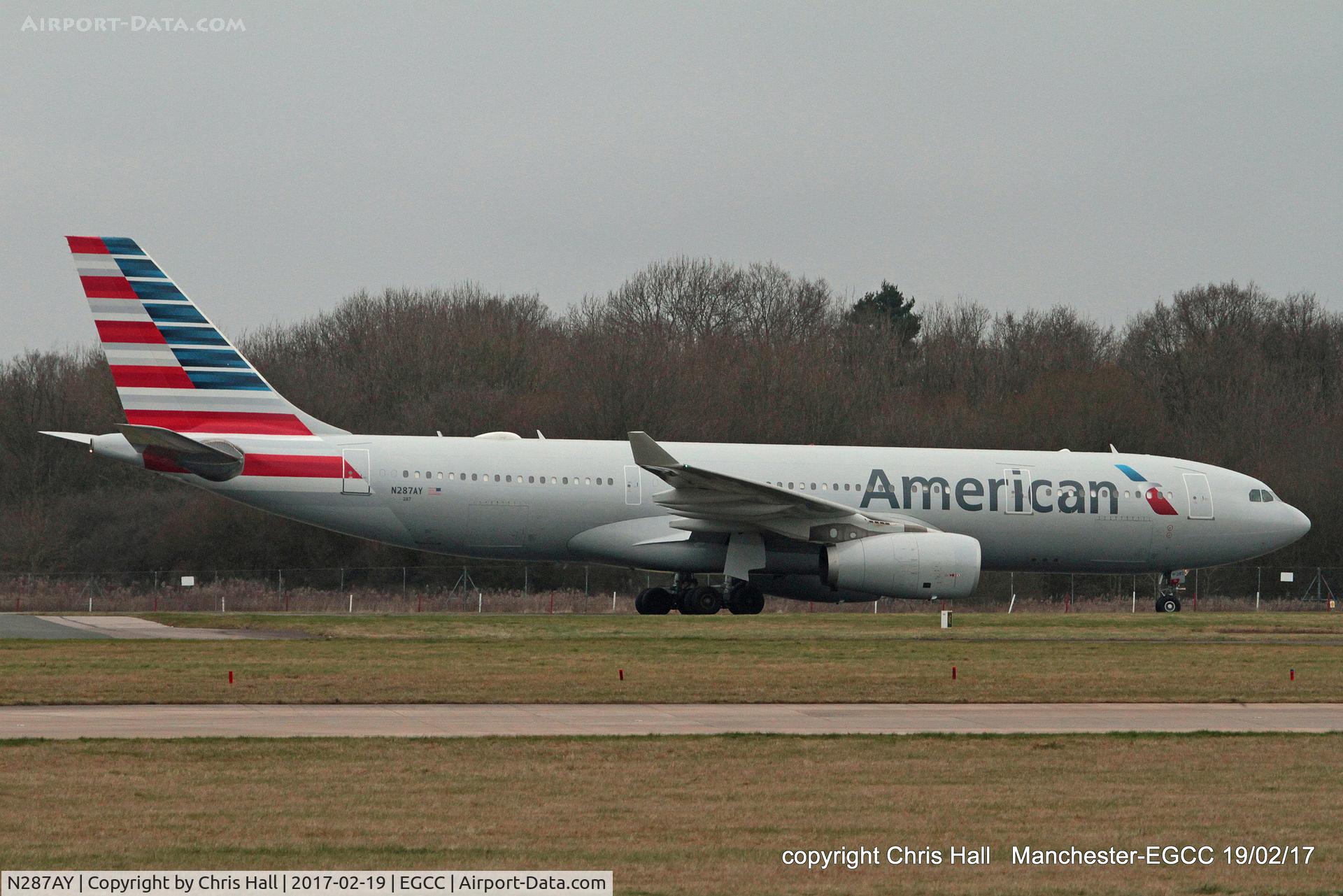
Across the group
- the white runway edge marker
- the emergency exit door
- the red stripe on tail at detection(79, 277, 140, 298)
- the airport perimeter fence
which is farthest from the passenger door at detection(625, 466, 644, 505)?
the white runway edge marker

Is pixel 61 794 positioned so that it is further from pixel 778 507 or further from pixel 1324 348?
pixel 1324 348

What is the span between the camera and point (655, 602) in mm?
29047

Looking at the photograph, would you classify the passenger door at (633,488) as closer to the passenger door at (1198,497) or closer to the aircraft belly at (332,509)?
the aircraft belly at (332,509)

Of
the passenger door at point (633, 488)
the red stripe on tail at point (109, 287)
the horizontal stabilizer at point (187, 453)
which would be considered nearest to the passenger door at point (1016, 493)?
the passenger door at point (633, 488)

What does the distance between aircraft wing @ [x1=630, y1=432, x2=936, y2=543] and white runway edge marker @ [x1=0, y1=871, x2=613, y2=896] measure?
17.9 m

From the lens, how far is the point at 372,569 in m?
40.4

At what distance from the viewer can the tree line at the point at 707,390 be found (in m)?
48.9

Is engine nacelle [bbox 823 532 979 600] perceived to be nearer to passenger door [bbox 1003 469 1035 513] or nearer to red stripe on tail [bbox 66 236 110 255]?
passenger door [bbox 1003 469 1035 513]

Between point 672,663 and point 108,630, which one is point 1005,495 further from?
point 108,630

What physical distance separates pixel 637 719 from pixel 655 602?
15006 millimetres

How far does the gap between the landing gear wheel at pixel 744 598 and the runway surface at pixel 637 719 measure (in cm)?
1203

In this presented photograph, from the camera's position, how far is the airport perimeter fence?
36.5 m

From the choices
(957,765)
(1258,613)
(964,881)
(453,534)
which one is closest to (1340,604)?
(1258,613)

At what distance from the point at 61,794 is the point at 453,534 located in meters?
17.9
